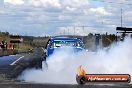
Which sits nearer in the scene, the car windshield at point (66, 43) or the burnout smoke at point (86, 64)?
the burnout smoke at point (86, 64)

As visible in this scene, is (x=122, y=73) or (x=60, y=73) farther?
(x=60, y=73)

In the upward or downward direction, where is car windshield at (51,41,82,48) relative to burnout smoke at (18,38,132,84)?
upward

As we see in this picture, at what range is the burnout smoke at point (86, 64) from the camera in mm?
20047

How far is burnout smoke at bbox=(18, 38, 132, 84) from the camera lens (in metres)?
20.0

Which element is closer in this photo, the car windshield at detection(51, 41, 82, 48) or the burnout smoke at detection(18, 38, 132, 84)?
the burnout smoke at detection(18, 38, 132, 84)

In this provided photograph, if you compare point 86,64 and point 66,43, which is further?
point 66,43

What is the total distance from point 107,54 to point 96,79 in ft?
11.2

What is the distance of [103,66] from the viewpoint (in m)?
20.1

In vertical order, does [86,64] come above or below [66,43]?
below

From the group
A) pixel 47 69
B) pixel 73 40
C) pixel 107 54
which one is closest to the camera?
pixel 107 54

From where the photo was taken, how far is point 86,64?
829 inches

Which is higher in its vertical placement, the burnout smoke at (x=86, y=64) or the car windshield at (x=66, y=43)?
the car windshield at (x=66, y=43)

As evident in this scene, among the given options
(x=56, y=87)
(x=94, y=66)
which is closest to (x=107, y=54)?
(x=94, y=66)

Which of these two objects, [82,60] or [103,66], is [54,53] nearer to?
[82,60]
